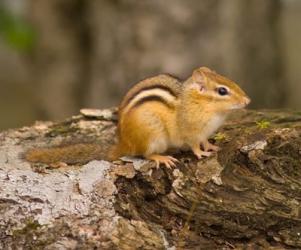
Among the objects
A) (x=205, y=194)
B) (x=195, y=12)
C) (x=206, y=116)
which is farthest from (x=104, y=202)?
(x=195, y=12)

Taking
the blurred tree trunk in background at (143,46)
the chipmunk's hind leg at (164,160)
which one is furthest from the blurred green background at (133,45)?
the chipmunk's hind leg at (164,160)

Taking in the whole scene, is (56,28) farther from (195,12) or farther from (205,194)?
(205,194)

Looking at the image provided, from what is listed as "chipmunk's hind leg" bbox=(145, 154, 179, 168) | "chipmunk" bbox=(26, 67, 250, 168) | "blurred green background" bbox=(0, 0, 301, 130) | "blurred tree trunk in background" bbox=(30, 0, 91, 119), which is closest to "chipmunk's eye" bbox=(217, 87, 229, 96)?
"chipmunk" bbox=(26, 67, 250, 168)

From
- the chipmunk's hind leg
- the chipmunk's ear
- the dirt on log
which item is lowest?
the dirt on log

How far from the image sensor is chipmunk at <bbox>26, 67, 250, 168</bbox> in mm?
4613

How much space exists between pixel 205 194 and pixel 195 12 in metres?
3.58

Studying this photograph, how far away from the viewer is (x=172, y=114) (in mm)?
4695

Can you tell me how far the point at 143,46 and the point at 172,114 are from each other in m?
3.05

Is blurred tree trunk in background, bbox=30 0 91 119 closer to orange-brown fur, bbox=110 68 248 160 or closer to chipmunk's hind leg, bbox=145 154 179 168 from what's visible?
orange-brown fur, bbox=110 68 248 160

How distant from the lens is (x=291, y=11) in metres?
14.7

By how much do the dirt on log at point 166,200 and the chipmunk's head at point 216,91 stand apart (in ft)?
0.61

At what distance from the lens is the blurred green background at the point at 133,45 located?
764 centimetres

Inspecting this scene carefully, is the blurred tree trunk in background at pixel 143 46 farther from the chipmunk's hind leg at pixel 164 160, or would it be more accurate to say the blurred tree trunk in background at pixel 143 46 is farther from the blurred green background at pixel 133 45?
the chipmunk's hind leg at pixel 164 160

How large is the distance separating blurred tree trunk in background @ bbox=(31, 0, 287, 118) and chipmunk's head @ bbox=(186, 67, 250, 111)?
8.77 feet
